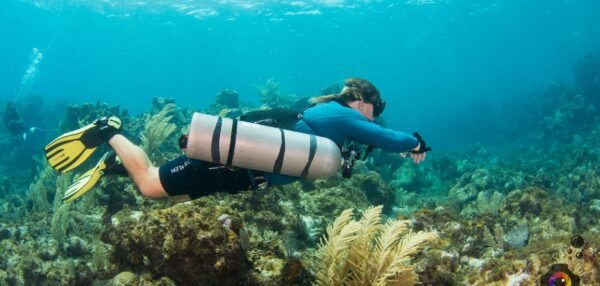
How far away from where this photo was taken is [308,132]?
4781 millimetres

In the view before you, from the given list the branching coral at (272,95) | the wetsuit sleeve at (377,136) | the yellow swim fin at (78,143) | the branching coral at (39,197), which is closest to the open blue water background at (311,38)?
the branching coral at (272,95)

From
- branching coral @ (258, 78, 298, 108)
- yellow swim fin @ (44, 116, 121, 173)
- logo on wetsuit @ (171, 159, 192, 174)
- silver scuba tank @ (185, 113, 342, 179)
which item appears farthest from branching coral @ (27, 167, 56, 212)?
branching coral @ (258, 78, 298, 108)

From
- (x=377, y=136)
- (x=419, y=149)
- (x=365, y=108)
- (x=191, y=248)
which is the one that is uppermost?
(x=365, y=108)

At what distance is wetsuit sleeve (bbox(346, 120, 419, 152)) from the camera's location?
14.9ft

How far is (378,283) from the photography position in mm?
3418

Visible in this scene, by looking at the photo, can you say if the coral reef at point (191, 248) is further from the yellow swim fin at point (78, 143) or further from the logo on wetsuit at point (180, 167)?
the yellow swim fin at point (78, 143)

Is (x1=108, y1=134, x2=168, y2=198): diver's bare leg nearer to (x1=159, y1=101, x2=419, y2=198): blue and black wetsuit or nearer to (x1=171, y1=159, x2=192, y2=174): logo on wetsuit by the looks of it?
(x1=159, y1=101, x2=419, y2=198): blue and black wetsuit

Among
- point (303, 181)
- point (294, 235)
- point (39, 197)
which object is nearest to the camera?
point (294, 235)

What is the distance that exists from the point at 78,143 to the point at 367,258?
4.33 m

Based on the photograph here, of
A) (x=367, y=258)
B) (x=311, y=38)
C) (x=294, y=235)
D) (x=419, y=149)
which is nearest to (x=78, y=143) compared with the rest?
(x=294, y=235)

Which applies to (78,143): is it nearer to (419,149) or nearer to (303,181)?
(419,149)

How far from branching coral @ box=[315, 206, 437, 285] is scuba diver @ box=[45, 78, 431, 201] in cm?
101

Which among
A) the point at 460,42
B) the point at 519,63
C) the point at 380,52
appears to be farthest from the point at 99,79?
the point at 519,63

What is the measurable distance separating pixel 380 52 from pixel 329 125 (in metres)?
98.8
